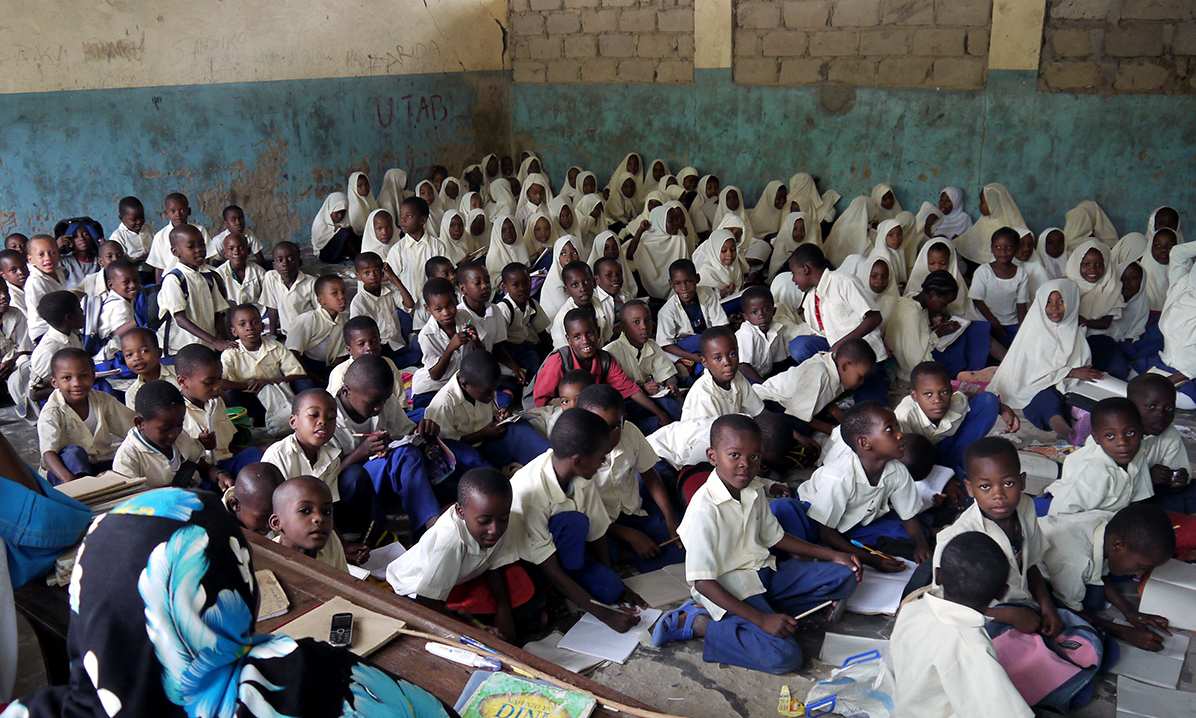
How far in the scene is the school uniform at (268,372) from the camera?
3.99 meters

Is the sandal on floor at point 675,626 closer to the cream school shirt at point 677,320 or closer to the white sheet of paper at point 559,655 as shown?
the white sheet of paper at point 559,655

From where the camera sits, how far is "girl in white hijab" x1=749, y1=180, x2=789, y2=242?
7543 millimetres

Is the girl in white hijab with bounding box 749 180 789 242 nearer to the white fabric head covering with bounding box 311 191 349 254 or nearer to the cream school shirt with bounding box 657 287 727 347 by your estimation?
the cream school shirt with bounding box 657 287 727 347

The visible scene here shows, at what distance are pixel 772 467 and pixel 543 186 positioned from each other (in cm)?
457

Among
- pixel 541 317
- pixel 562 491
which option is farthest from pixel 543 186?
pixel 562 491

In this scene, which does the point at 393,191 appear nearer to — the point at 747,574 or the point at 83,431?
the point at 83,431

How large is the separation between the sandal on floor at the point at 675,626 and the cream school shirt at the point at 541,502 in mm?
394

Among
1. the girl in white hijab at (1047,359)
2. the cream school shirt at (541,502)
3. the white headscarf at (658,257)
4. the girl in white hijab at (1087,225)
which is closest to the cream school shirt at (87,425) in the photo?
the cream school shirt at (541,502)

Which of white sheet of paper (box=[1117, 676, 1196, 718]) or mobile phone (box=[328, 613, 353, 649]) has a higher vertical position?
mobile phone (box=[328, 613, 353, 649])

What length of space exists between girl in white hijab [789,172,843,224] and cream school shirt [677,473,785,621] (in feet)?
17.0

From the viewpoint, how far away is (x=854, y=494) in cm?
299

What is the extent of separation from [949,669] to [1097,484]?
130 cm

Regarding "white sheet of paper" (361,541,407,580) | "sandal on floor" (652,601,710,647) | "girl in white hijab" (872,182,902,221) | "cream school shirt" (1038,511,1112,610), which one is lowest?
"sandal on floor" (652,601,710,647)

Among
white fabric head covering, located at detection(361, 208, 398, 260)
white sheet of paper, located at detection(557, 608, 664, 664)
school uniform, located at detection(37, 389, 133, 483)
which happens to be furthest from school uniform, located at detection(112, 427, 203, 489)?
white fabric head covering, located at detection(361, 208, 398, 260)
